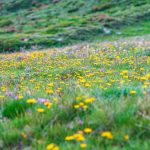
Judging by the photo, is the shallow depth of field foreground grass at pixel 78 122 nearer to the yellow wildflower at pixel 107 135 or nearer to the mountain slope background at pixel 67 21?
the yellow wildflower at pixel 107 135

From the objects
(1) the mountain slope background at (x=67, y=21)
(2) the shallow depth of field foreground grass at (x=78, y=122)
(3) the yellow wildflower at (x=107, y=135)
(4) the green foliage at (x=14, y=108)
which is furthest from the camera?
(1) the mountain slope background at (x=67, y=21)

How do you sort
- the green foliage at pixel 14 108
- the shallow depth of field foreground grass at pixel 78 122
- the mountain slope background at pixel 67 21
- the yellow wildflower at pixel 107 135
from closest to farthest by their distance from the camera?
the yellow wildflower at pixel 107 135
the shallow depth of field foreground grass at pixel 78 122
the green foliage at pixel 14 108
the mountain slope background at pixel 67 21

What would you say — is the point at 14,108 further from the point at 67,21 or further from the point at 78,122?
the point at 67,21

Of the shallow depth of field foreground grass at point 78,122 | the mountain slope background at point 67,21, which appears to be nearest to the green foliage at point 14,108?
the shallow depth of field foreground grass at point 78,122

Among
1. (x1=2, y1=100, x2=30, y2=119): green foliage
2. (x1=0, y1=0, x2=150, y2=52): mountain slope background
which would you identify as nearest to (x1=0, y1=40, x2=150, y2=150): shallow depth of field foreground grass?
(x1=2, y1=100, x2=30, y2=119): green foliage

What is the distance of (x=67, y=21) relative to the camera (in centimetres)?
5306

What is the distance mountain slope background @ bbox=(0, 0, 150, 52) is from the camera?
40.2 metres

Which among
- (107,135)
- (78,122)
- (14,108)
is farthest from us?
(14,108)

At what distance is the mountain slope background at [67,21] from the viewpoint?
40.2 meters

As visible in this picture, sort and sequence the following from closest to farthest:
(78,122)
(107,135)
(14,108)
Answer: (107,135) → (78,122) → (14,108)

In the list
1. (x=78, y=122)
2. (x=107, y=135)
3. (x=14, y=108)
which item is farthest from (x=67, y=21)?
(x=107, y=135)

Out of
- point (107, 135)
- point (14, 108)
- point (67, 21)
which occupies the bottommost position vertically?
point (67, 21)

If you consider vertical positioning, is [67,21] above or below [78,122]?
below

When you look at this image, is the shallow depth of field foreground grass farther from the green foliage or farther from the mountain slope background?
the mountain slope background
